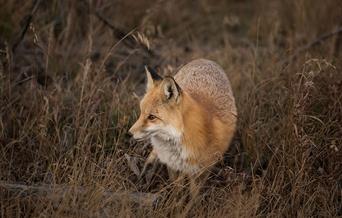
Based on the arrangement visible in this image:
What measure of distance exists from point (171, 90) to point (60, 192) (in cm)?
123

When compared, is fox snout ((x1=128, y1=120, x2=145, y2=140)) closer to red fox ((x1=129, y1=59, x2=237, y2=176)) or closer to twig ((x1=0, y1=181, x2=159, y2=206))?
red fox ((x1=129, y1=59, x2=237, y2=176))

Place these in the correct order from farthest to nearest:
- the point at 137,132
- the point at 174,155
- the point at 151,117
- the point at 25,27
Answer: the point at 25,27, the point at 174,155, the point at 151,117, the point at 137,132

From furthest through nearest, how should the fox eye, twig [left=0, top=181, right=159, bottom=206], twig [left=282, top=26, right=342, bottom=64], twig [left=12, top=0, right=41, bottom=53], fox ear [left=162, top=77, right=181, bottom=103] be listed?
twig [left=282, top=26, right=342, bottom=64], twig [left=12, top=0, right=41, bottom=53], the fox eye, fox ear [left=162, top=77, right=181, bottom=103], twig [left=0, top=181, right=159, bottom=206]

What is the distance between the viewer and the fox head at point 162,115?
14.4ft

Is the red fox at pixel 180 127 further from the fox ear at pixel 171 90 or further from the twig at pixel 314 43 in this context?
the twig at pixel 314 43

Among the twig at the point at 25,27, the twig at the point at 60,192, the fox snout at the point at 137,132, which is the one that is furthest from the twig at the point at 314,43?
the twig at the point at 60,192

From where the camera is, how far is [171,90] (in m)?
4.43

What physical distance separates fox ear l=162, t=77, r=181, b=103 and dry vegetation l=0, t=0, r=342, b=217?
2.28 ft

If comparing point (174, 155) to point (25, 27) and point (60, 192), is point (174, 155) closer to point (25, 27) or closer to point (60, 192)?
point (60, 192)

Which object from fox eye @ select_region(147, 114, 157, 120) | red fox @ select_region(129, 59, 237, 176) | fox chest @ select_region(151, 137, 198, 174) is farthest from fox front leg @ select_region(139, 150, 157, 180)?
fox eye @ select_region(147, 114, 157, 120)

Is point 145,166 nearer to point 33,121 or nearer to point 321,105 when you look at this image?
point 33,121

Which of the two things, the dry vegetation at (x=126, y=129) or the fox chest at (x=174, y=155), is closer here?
the dry vegetation at (x=126, y=129)

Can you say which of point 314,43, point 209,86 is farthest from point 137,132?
point 314,43

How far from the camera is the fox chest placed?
15.1 feet
